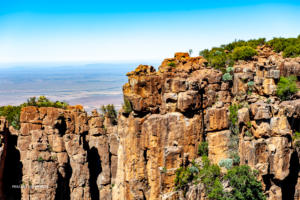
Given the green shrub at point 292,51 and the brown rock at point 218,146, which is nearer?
the brown rock at point 218,146

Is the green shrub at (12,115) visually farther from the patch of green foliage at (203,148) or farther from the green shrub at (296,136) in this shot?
the green shrub at (296,136)

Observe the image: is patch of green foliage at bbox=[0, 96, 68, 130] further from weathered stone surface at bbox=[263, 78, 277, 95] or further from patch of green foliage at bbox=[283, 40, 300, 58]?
patch of green foliage at bbox=[283, 40, 300, 58]

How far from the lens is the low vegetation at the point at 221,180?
2711 centimetres

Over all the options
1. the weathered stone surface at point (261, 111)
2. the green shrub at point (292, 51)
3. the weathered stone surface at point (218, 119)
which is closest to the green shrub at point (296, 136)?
the weathered stone surface at point (261, 111)

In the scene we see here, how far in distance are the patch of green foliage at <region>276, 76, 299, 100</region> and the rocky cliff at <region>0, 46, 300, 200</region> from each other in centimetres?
73

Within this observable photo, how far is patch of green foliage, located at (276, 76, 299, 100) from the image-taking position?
30938 mm

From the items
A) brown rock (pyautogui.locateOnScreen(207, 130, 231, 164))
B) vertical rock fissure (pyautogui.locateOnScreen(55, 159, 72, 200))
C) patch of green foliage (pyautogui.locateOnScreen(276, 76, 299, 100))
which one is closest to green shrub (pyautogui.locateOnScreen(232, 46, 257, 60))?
patch of green foliage (pyautogui.locateOnScreen(276, 76, 299, 100))

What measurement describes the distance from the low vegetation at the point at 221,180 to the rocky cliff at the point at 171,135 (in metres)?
0.83

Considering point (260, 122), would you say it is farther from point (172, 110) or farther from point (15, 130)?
point (15, 130)

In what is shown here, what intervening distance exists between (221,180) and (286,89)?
13258 mm

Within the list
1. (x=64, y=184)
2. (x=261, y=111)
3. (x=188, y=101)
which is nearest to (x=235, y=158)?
(x=261, y=111)

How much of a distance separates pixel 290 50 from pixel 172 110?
21.8m

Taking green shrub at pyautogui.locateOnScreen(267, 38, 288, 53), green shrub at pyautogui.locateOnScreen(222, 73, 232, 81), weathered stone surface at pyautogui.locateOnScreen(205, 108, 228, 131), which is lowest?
weathered stone surface at pyautogui.locateOnScreen(205, 108, 228, 131)

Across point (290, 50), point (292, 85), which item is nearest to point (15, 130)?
point (292, 85)
